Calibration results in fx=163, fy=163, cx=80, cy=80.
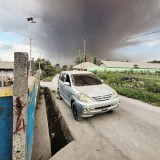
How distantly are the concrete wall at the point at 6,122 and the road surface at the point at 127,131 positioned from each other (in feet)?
6.25

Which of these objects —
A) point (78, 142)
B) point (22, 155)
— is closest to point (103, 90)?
point (78, 142)

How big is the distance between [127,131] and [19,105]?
3745 millimetres

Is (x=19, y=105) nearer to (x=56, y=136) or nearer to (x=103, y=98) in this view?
(x=56, y=136)

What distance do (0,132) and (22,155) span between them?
56 centimetres

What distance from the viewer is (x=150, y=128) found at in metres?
5.41

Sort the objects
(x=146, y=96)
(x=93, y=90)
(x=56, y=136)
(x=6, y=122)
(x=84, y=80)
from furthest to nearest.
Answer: (x=146, y=96)
(x=84, y=80)
(x=93, y=90)
(x=56, y=136)
(x=6, y=122)

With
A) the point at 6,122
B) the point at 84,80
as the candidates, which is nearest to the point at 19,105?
the point at 6,122

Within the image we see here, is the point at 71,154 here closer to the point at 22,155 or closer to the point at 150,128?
the point at 22,155

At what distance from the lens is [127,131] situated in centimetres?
520

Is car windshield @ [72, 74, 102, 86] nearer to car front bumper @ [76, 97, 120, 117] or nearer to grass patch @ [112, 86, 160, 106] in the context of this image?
car front bumper @ [76, 97, 120, 117]

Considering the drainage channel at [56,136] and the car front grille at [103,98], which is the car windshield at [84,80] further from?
→ the drainage channel at [56,136]

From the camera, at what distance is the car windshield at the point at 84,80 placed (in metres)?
7.20

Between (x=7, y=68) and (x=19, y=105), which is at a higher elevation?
(x=7, y=68)

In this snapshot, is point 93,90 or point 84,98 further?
point 93,90
